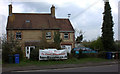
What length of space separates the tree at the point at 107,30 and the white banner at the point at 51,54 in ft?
27.3

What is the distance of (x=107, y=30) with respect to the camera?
2652cm

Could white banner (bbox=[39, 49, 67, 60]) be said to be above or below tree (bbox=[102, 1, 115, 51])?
below

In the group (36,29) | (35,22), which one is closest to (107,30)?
(36,29)

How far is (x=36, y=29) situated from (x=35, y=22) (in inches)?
88.4

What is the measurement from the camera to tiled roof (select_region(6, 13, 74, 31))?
31.4 metres

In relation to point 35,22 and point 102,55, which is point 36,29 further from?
point 102,55

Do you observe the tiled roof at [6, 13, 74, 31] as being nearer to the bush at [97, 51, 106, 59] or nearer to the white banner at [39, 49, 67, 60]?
the bush at [97, 51, 106, 59]

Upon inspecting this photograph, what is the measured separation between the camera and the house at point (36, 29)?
30578 mm

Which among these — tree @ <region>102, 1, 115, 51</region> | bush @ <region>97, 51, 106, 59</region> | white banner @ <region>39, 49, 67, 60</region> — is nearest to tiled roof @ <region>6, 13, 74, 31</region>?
tree @ <region>102, 1, 115, 51</region>

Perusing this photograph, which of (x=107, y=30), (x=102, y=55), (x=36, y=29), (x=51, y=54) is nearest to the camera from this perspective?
(x=51, y=54)

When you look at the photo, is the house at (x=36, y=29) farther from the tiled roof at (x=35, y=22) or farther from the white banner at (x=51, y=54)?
the white banner at (x=51, y=54)

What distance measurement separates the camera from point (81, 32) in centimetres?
4138

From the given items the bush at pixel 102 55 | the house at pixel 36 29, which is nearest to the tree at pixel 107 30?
the bush at pixel 102 55

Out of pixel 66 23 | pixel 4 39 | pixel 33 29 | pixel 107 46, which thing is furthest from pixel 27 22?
pixel 107 46
